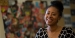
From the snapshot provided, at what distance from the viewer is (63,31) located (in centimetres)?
123

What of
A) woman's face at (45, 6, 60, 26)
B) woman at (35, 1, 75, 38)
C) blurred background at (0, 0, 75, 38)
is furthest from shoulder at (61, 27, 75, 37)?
blurred background at (0, 0, 75, 38)

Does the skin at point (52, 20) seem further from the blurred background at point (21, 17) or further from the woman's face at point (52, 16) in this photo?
the blurred background at point (21, 17)

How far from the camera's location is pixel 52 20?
3.93 feet

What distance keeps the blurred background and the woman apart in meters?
0.50

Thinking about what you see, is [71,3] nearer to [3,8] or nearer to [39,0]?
[39,0]

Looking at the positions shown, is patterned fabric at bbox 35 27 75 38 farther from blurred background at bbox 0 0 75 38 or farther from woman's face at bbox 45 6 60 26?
blurred background at bbox 0 0 75 38

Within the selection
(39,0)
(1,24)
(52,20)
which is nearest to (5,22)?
(1,24)

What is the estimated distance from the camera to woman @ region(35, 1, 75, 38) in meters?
1.20

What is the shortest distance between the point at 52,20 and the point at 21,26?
2.09ft

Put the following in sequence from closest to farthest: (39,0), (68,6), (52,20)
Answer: (52,20), (39,0), (68,6)

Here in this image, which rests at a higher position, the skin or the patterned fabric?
the skin

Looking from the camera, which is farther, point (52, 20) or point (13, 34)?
point (13, 34)

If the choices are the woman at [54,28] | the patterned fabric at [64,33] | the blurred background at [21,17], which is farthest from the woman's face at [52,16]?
the blurred background at [21,17]

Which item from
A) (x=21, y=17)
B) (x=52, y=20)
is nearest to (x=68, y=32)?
(x=52, y=20)
